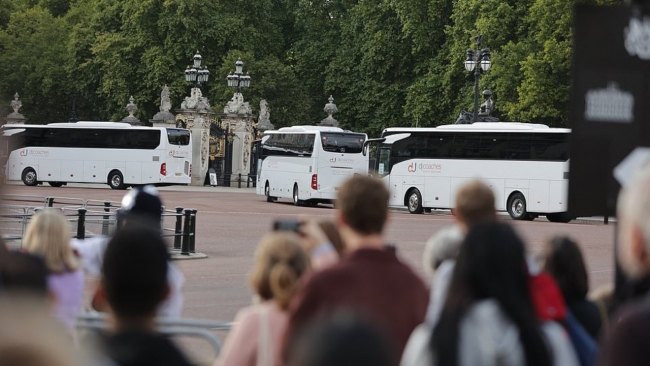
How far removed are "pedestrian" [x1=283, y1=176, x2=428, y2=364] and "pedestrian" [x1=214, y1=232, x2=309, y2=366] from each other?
0.12m

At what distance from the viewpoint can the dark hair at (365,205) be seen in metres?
5.39

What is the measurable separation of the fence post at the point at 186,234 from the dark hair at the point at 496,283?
17804 mm

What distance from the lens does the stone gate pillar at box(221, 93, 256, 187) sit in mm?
65000

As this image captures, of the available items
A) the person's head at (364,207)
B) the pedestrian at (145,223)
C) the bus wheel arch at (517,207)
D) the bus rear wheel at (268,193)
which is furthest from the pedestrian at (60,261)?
the bus rear wheel at (268,193)

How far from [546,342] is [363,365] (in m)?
2.22

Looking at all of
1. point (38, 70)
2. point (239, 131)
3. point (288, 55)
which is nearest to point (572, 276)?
point (239, 131)

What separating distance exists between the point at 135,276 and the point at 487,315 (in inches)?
44.9

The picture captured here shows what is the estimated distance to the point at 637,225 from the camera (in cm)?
338

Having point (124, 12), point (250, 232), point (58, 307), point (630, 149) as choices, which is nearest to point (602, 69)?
point (630, 149)

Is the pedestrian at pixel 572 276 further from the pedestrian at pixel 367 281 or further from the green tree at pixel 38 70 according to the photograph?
the green tree at pixel 38 70

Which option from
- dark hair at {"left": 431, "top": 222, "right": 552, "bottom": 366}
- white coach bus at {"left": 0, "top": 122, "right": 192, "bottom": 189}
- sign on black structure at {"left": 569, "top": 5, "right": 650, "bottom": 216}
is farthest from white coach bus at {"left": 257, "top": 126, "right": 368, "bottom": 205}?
dark hair at {"left": 431, "top": 222, "right": 552, "bottom": 366}

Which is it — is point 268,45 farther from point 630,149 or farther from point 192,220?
point 630,149

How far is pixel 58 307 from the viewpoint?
6305 mm

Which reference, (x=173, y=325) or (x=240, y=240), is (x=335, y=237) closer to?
(x=173, y=325)
